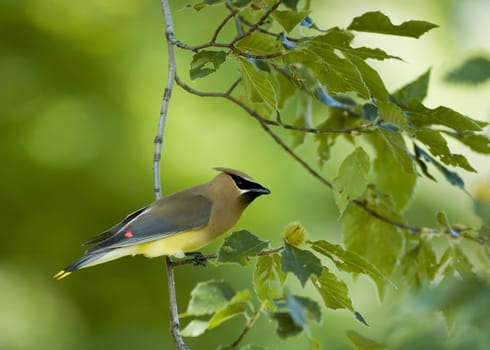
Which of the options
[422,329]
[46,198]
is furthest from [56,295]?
[422,329]

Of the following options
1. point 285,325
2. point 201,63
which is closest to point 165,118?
point 201,63

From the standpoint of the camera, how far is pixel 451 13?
496cm

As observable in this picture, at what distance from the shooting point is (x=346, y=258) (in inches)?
54.2

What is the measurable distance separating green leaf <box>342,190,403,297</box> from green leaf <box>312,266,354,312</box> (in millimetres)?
554

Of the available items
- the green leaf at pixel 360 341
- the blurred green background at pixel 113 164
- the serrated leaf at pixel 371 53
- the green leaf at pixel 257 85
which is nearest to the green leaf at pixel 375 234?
the green leaf at pixel 257 85

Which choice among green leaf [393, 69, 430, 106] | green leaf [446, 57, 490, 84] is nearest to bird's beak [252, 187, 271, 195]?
green leaf [393, 69, 430, 106]

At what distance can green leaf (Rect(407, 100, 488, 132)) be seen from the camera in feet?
5.04

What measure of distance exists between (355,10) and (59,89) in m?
1.69

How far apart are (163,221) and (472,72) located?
95cm

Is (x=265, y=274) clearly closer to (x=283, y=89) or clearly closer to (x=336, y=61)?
(x=336, y=61)

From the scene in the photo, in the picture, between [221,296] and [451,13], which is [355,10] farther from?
[221,296]

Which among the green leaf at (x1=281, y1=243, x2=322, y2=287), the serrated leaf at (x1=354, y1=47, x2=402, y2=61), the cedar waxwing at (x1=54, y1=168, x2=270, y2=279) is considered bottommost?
the cedar waxwing at (x1=54, y1=168, x2=270, y2=279)

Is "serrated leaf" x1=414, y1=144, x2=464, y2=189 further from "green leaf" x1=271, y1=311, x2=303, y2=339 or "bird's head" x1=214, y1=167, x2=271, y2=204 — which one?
"green leaf" x1=271, y1=311, x2=303, y2=339

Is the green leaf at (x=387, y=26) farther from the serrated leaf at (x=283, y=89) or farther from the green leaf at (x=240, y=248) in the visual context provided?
the serrated leaf at (x=283, y=89)
